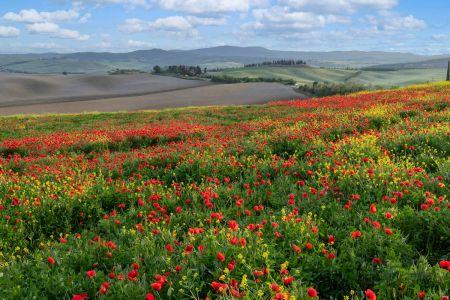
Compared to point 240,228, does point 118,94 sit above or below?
below

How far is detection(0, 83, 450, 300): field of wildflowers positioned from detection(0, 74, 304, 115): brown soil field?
50.2 metres

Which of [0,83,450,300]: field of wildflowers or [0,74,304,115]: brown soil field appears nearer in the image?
[0,83,450,300]: field of wildflowers

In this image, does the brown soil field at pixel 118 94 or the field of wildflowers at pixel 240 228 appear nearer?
the field of wildflowers at pixel 240 228

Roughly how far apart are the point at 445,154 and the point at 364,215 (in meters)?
4.56

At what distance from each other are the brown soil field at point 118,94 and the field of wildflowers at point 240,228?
165 feet

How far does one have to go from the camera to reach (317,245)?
16.3 feet

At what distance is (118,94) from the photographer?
85.4 metres

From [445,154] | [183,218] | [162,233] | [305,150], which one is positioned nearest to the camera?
[162,233]

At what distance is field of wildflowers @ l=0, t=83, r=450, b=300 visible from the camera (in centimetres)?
411

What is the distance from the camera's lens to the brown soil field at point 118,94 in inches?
2416

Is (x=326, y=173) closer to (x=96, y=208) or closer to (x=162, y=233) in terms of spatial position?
(x=162, y=233)

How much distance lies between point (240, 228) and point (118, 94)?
84.3m

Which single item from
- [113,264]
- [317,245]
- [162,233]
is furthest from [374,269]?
[113,264]

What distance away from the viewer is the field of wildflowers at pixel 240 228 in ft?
13.5
